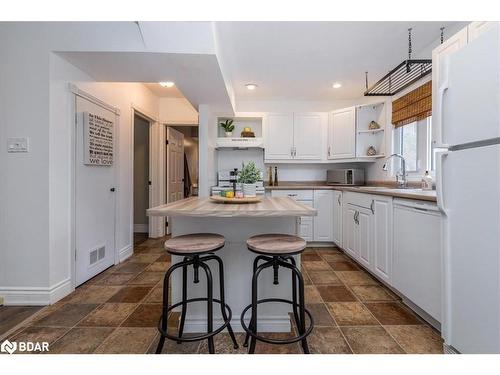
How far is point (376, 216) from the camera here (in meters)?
2.52

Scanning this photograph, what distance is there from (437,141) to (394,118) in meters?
2.09

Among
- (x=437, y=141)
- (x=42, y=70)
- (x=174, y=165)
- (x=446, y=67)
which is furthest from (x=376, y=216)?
(x=174, y=165)

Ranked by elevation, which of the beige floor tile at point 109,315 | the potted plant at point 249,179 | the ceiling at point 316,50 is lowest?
the beige floor tile at point 109,315

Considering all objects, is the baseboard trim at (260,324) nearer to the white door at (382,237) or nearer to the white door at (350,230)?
the white door at (382,237)

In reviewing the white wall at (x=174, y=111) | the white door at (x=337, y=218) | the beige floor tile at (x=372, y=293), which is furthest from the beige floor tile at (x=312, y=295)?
the white wall at (x=174, y=111)

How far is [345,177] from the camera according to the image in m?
4.04

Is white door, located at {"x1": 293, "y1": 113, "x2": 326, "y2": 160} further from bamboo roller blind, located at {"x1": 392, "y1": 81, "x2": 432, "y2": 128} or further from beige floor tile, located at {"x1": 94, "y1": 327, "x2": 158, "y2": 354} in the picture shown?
beige floor tile, located at {"x1": 94, "y1": 327, "x2": 158, "y2": 354}

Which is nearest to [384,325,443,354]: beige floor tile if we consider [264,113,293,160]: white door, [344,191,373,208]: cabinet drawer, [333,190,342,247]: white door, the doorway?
[344,191,373,208]: cabinet drawer

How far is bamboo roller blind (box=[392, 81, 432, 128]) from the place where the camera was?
8.99 ft

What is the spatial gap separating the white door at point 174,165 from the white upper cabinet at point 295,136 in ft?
5.59

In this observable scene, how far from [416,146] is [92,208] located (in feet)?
12.1

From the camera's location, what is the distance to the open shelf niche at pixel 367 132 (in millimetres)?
3779

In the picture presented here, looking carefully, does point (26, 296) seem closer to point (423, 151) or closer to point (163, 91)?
point (163, 91)

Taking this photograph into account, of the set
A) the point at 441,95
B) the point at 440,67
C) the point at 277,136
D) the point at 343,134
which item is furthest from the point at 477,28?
the point at 277,136
